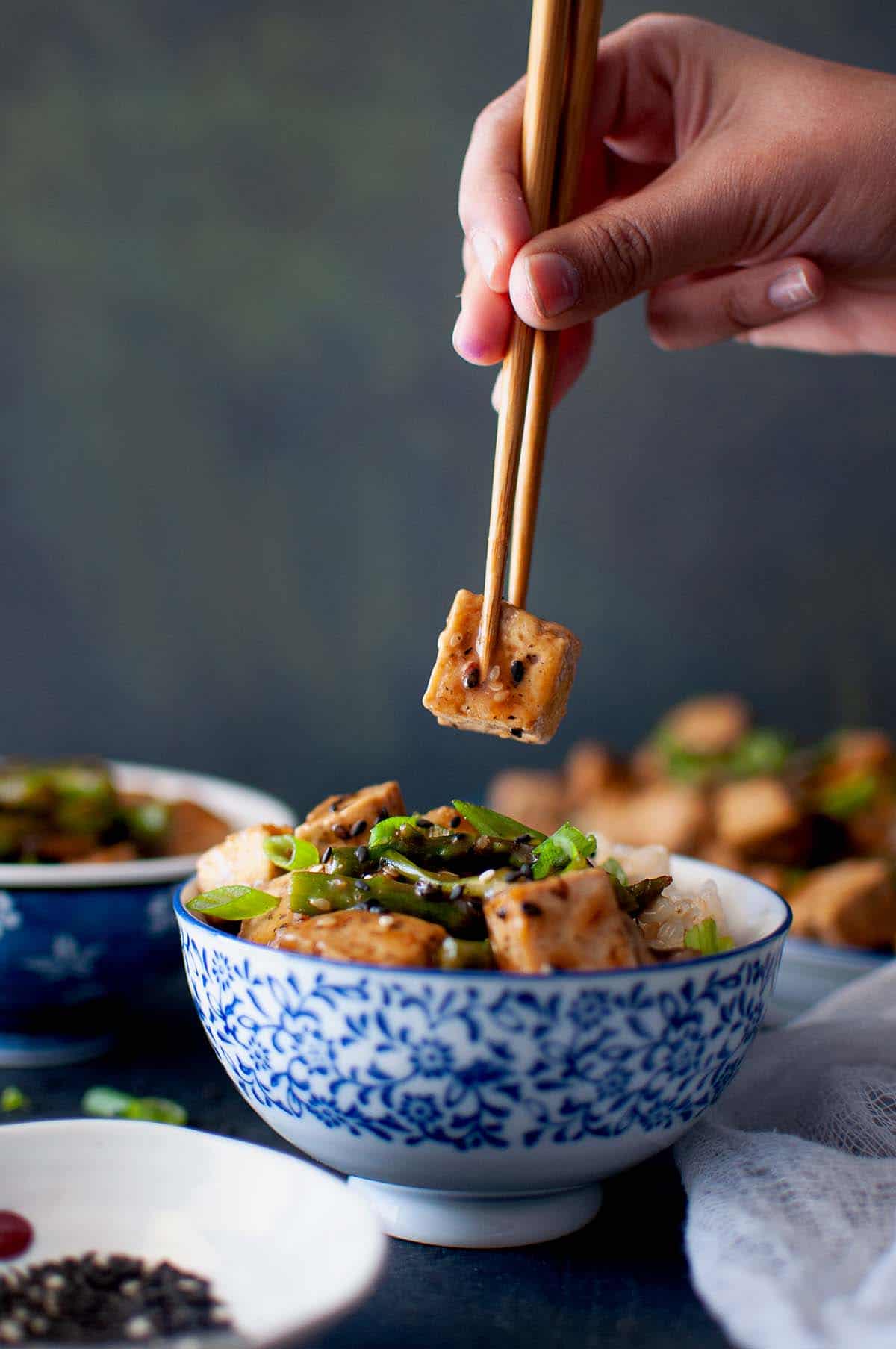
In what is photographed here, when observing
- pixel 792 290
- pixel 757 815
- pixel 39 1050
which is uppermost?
pixel 792 290

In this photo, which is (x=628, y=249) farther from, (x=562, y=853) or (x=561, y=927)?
(x=561, y=927)

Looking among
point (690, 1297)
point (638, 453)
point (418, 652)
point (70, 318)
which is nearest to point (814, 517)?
point (638, 453)

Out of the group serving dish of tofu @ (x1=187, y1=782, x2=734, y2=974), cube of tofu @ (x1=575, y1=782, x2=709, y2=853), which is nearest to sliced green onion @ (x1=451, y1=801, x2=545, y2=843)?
serving dish of tofu @ (x1=187, y1=782, x2=734, y2=974)

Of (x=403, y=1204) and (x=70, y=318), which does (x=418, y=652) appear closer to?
(x=70, y=318)

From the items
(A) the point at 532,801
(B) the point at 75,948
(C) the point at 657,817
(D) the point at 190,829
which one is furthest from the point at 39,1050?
(A) the point at 532,801

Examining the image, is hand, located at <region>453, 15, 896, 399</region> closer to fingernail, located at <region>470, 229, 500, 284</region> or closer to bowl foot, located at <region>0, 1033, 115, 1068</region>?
fingernail, located at <region>470, 229, 500, 284</region>

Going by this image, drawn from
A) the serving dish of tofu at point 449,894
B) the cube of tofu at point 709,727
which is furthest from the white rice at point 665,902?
the cube of tofu at point 709,727

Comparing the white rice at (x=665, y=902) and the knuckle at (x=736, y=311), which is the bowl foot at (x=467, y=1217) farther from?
the knuckle at (x=736, y=311)
